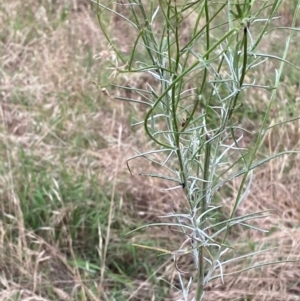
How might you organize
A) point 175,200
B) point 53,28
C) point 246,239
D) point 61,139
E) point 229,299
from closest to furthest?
1. point 229,299
2. point 246,239
3. point 175,200
4. point 61,139
5. point 53,28

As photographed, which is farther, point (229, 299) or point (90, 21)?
point (90, 21)

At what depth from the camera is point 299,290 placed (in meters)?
1.63

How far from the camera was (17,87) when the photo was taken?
2.44 meters

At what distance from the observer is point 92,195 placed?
1870 mm

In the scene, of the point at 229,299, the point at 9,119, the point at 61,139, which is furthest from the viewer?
the point at 9,119

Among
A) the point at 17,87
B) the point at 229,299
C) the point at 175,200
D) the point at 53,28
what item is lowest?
the point at 229,299

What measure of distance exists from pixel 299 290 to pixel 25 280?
0.75 metres

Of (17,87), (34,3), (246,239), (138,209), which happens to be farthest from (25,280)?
(34,3)

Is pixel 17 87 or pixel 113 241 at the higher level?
pixel 17 87

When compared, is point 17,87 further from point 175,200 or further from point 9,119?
point 175,200

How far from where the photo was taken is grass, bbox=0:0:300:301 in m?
1.63

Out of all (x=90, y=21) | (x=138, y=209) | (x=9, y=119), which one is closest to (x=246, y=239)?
(x=138, y=209)

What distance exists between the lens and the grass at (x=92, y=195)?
1.63m

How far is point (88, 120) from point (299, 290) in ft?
3.34
